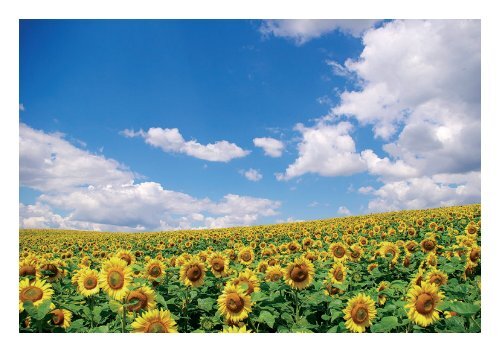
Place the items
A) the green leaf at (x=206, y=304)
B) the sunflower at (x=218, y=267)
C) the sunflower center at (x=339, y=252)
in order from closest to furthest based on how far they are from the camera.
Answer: the green leaf at (x=206, y=304) < the sunflower at (x=218, y=267) < the sunflower center at (x=339, y=252)

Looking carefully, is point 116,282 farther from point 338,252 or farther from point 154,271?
point 338,252

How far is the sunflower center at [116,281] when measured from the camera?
398 centimetres

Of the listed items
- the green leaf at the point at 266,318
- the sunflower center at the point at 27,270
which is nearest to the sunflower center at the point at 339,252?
the green leaf at the point at 266,318

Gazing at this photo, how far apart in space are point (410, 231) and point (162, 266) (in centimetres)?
612

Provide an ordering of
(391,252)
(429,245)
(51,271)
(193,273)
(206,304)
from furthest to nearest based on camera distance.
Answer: (429,245), (391,252), (51,271), (193,273), (206,304)

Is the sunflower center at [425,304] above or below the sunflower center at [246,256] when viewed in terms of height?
below

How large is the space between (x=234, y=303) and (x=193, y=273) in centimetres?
85

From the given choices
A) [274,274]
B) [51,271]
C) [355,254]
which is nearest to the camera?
[274,274]

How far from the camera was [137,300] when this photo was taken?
13.0 feet

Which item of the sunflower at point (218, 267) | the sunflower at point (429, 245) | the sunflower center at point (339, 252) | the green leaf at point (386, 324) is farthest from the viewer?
the sunflower at point (429, 245)

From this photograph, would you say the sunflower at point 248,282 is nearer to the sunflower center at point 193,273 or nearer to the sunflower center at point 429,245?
the sunflower center at point 193,273

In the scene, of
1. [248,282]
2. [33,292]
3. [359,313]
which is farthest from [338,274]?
[33,292]

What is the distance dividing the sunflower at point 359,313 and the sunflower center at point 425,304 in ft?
1.36
